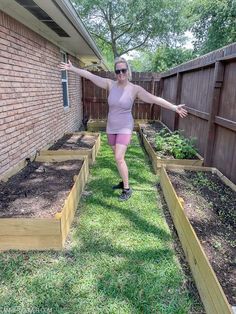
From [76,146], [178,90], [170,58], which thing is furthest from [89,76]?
[170,58]

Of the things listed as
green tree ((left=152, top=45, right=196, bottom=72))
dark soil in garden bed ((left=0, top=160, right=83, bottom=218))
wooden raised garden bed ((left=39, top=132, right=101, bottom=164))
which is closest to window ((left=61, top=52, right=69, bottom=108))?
wooden raised garden bed ((left=39, top=132, right=101, bottom=164))

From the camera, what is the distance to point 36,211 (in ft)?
9.30

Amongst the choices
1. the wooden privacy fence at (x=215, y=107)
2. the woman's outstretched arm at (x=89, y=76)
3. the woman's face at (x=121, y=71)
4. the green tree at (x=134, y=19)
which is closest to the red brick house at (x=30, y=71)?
the woman's outstretched arm at (x=89, y=76)

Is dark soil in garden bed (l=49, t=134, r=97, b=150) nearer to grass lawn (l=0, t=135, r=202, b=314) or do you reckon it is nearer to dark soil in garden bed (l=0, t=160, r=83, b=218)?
dark soil in garden bed (l=0, t=160, r=83, b=218)

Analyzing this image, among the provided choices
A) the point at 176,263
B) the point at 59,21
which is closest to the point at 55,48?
the point at 59,21

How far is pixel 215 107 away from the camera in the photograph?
13.1 ft

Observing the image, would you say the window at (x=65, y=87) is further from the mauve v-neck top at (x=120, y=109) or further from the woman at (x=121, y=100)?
the mauve v-neck top at (x=120, y=109)

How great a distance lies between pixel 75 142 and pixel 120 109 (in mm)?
3114

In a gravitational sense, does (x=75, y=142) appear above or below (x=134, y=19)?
below

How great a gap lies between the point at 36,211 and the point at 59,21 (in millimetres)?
3276

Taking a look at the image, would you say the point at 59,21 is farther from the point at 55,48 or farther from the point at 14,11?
the point at 55,48

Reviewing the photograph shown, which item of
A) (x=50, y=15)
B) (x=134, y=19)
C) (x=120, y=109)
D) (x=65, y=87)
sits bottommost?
(x=120, y=109)

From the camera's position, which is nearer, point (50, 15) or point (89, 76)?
point (89, 76)

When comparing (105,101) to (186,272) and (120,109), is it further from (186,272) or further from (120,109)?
(186,272)
